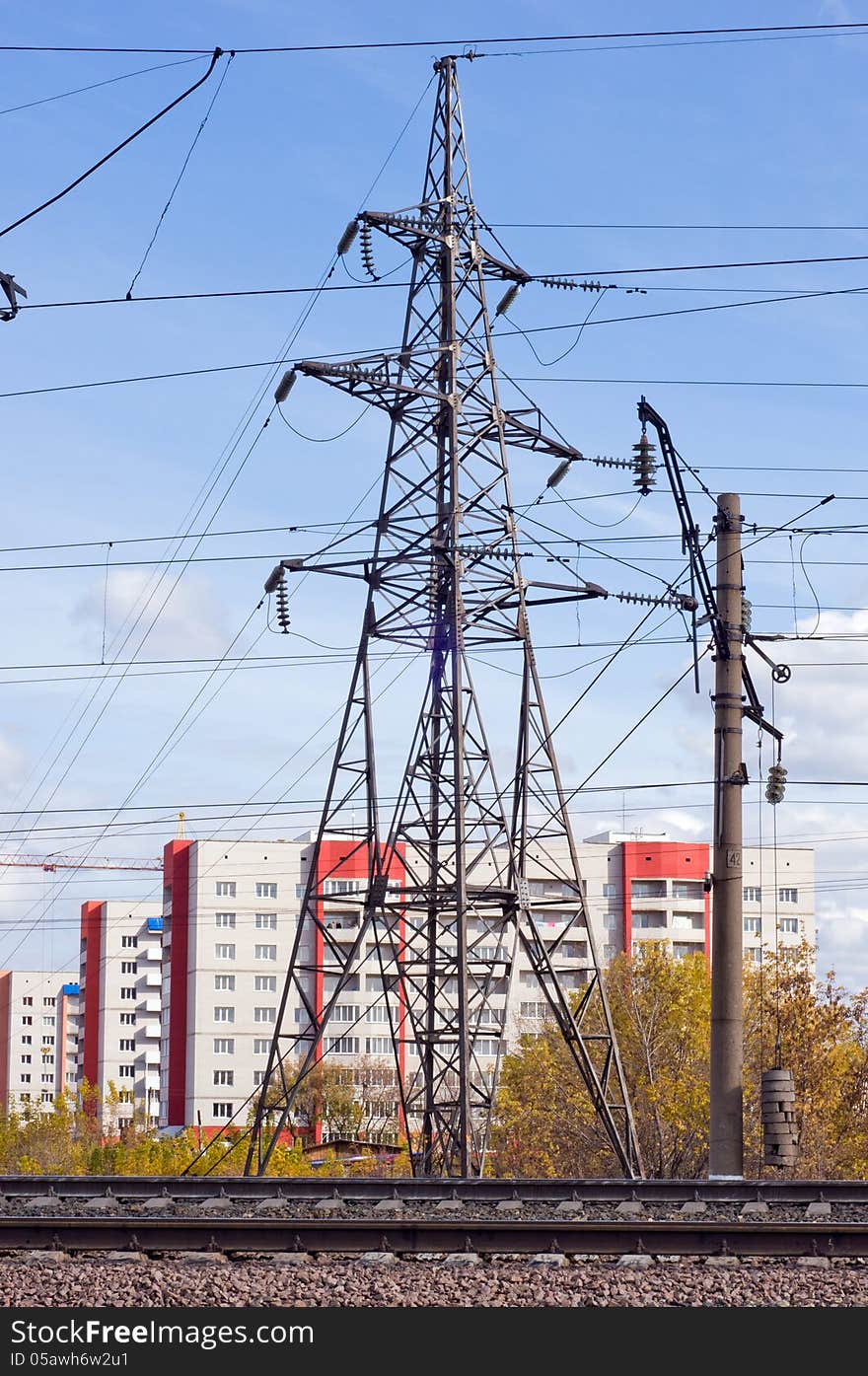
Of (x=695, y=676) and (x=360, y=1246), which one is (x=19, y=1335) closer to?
(x=360, y=1246)

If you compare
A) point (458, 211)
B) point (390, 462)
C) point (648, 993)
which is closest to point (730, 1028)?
point (390, 462)

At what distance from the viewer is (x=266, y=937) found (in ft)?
476

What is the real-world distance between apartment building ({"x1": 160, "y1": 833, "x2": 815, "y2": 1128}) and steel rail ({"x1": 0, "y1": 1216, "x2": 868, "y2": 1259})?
393 ft

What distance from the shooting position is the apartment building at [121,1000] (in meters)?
179

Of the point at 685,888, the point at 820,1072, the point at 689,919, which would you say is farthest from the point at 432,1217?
the point at 689,919

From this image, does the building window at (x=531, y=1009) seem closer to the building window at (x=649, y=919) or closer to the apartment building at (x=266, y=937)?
the apartment building at (x=266, y=937)

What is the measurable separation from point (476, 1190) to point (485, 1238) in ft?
15.5

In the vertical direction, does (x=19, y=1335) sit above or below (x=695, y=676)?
below

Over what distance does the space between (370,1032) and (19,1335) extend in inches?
5034

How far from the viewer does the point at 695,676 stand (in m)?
25.3

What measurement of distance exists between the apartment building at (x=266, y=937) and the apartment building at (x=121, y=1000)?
29.4m

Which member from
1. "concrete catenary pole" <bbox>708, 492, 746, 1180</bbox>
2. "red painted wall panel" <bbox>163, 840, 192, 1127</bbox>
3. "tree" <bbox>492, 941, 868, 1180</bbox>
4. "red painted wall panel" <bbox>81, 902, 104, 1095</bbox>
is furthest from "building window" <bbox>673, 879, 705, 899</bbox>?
"concrete catenary pole" <bbox>708, 492, 746, 1180</bbox>

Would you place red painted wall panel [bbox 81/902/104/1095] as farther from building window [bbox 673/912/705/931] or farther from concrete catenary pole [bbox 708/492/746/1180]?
concrete catenary pole [bbox 708/492/746/1180]

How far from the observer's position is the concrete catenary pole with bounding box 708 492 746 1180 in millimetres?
22844
